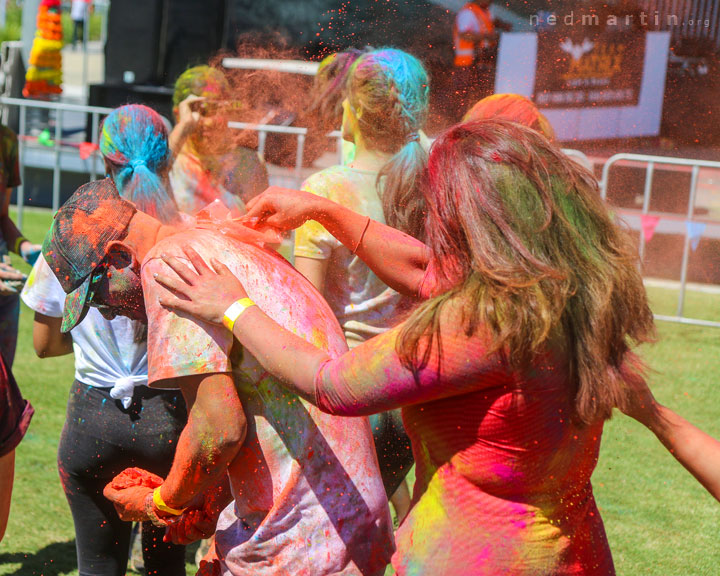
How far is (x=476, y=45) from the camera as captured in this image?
6.72m

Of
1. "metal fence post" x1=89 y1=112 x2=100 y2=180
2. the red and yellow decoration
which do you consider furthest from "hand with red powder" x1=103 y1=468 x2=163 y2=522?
the red and yellow decoration

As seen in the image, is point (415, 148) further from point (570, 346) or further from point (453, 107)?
point (453, 107)

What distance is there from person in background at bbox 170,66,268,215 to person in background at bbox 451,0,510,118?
1.43 m

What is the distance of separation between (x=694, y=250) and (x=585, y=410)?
7.18 m

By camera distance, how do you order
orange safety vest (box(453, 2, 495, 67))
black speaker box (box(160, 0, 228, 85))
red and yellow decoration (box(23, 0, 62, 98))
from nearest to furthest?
orange safety vest (box(453, 2, 495, 67)) < red and yellow decoration (box(23, 0, 62, 98)) < black speaker box (box(160, 0, 228, 85))

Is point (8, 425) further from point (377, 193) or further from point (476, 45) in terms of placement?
point (476, 45)

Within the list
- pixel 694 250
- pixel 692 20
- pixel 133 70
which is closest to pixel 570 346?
pixel 692 20

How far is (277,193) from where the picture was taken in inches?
83.9

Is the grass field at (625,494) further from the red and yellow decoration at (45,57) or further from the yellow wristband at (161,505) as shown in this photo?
the red and yellow decoration at (45,57)

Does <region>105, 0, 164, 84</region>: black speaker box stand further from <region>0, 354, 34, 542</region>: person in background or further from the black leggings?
<region>0, 354, 34, 542</region>: person in background

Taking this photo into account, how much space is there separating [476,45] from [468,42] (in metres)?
0.37

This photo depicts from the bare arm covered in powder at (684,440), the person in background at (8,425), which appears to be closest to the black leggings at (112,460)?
the person in background at (8,425)

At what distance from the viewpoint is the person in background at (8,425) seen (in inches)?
85.0

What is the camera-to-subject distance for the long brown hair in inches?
58.4
